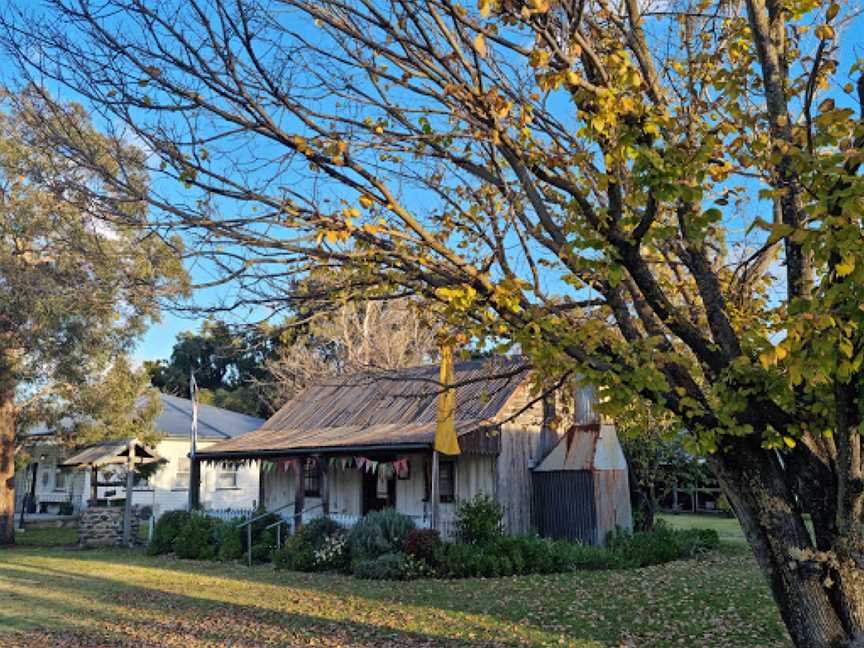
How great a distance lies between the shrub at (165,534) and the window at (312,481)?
354 cm

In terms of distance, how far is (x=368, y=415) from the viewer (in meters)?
22.6

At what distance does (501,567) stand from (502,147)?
1167 centimetres

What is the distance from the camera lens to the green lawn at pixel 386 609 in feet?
31.2

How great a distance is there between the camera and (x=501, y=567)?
15898 millimetres

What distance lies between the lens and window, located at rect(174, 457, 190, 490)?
111ft

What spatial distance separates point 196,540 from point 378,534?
637 centimetres

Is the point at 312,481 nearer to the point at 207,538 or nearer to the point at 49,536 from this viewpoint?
the point at 207,538

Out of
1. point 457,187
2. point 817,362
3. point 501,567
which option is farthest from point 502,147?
point 501,567

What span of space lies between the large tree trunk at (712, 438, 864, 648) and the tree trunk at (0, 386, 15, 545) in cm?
2400

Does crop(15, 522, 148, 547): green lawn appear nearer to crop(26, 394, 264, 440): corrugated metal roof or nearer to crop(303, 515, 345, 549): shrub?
crop(26, 394, 264, 440): corrugated metal roof

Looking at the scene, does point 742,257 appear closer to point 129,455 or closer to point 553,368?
point 553,368

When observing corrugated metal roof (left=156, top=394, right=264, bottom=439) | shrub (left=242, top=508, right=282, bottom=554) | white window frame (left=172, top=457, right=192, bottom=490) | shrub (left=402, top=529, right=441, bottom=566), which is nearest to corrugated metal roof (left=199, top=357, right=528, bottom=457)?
shrub (left=242, top=508, right=282, bottom=554)

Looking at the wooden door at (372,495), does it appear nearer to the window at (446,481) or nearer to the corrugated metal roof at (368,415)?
the corrugated metal roof at (368,415)

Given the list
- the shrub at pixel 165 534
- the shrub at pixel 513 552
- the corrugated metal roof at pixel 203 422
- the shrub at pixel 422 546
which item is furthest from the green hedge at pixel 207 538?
the corrugated metal roof at pixel 203 422
